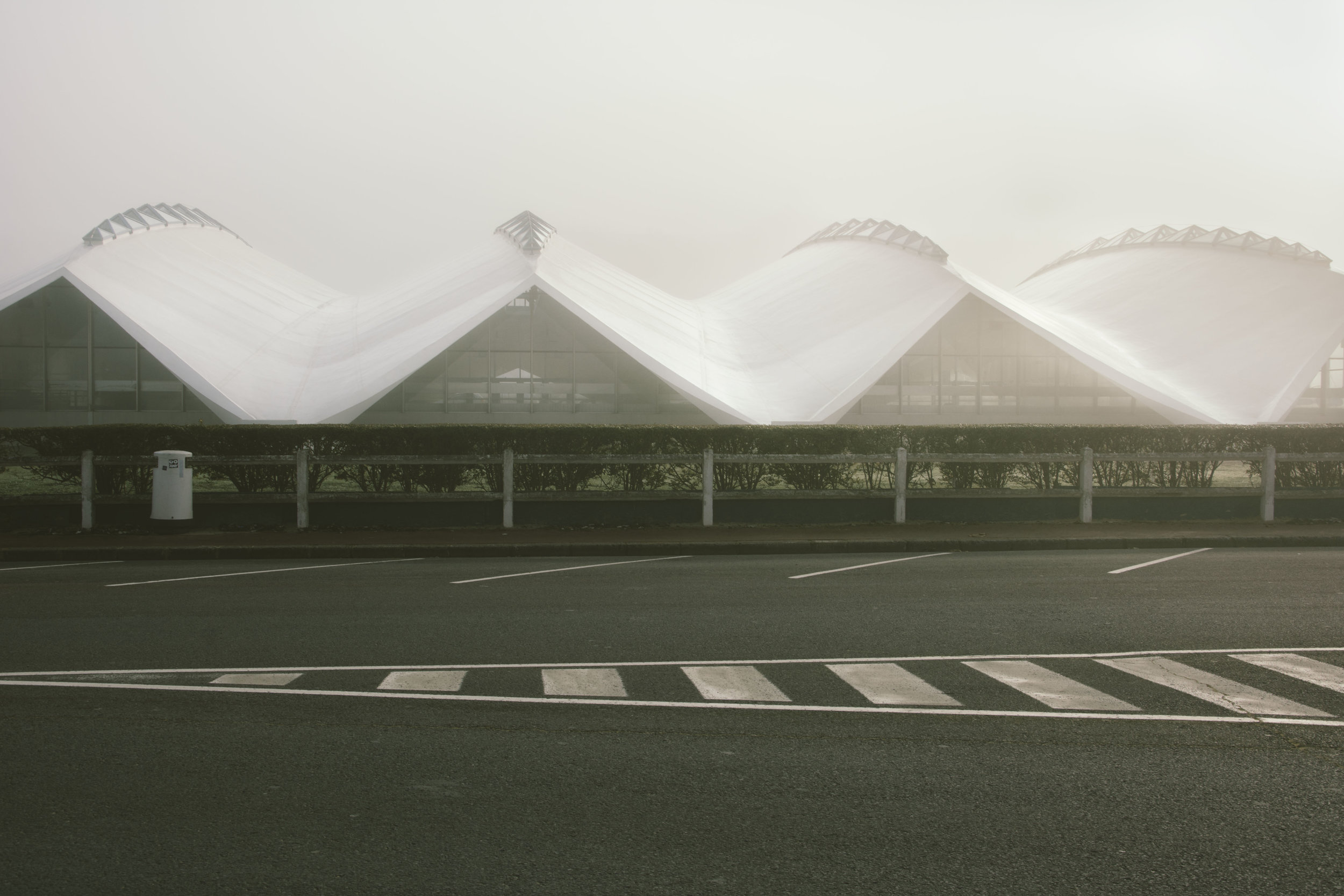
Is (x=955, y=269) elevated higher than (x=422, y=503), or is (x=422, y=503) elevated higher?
(x=955, y=269)

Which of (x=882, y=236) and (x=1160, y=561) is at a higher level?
(x=882, y=236)

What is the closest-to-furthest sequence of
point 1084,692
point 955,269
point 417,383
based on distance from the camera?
point 1084,692, point 417,383, point 955,269

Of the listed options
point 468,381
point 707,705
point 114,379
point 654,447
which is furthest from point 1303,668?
point 114,379

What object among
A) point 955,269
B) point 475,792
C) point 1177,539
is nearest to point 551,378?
point 955,269

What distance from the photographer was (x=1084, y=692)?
5875 mm

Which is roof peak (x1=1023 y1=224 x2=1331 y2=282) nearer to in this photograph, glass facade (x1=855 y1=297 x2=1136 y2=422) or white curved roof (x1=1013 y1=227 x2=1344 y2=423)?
white curved roof (x1=1013 y1=227 x2=1344 y2=423)

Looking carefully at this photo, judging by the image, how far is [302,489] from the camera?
1420 cm

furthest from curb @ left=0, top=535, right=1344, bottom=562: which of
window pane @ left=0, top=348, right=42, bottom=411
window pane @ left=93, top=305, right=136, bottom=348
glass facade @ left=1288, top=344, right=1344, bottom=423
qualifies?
glass facade @ left=1288, top=344, right=1344, bottom=423

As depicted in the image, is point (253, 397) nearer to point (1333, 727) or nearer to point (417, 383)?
point (417, 383)

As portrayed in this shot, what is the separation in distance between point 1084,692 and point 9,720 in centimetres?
606

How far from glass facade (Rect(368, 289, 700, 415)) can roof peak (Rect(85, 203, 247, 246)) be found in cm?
1272

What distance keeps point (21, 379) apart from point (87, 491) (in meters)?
13.9

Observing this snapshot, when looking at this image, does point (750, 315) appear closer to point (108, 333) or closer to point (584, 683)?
point (108, 333)

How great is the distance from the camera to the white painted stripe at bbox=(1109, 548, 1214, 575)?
1111cm
